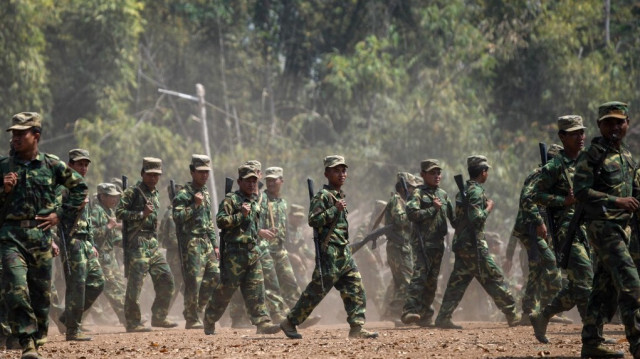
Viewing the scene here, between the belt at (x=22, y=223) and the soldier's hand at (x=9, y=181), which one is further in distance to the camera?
the belt at (x=22, y=223)

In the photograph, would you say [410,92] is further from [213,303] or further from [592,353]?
[592,353]

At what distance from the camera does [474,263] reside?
14.1 meters

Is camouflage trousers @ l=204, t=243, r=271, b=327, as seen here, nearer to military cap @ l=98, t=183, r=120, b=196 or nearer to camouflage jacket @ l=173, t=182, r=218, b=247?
camouflage jacket @ l=173, t=182, r=218, b=247

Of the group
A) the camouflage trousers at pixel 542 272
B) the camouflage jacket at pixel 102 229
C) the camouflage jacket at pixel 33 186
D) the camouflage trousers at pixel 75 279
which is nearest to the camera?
the camouflage jacket at pixel 33 186

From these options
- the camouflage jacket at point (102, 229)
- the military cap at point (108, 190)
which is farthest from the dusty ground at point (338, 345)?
the military cap at point (108, 190)

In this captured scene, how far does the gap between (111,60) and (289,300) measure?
773 inches

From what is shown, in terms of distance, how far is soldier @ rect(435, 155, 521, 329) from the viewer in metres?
14.0

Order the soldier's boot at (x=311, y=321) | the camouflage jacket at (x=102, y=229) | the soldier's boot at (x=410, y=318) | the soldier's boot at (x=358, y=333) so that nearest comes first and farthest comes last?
the soldier's boot at (x=358, y=333)
the soldier's boot at (x=410, y=318)
the soldier's boot at (x=311, y=321)
the camouflage jacket at (x=102, y=229)

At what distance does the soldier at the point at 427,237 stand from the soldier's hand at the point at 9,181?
6498 mm

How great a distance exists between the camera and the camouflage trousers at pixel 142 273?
14805 mm

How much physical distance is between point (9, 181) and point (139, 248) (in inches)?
220

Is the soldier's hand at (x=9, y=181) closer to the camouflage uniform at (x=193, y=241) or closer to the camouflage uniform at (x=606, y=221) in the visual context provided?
the camouflage uniform at (x=606, y=221)

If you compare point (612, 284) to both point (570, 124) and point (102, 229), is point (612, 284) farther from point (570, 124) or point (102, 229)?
point (102, 229)

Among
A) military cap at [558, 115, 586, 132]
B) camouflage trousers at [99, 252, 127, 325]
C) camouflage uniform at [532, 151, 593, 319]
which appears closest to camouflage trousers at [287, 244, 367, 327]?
camouflage uniform at [532, 151, 593, 319]
